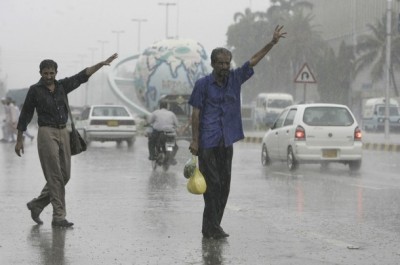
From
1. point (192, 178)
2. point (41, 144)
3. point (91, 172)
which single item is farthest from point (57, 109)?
point (91, 172)

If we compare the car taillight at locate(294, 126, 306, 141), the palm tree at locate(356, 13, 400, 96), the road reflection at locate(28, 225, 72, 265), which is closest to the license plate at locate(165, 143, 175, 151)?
the car taillight at locate(294, 126, 306, 141)

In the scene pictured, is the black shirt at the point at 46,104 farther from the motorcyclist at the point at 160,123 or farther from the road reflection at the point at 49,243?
the motorcyclist at the point at 160,123

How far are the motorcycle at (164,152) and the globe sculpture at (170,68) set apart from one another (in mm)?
30621

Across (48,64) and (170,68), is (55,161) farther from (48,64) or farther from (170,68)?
(170,68)

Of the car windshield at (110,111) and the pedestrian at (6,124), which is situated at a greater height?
the car windshield at (110,111)

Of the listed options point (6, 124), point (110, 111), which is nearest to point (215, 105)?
point (110, 111)

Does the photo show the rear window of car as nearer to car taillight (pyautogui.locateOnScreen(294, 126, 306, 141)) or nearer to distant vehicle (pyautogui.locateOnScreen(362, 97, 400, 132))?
car taillight (pyautogui.locateOnScreen(294, 126, 306, 141))

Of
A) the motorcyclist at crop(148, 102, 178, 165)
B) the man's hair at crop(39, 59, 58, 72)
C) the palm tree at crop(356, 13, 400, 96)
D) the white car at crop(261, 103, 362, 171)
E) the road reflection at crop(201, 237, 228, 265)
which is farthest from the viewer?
the palm tree at crop(356, 13, 400, 96)

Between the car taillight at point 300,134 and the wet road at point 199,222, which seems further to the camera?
the car taillight at point 300,134

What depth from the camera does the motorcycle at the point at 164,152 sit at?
20.4m

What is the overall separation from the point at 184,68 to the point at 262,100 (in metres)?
13.1

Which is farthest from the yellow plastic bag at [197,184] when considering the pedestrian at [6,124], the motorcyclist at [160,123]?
the pedestrian at [6,124]

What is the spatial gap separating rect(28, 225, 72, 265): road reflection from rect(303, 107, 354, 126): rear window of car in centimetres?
1134

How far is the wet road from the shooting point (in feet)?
26.1
